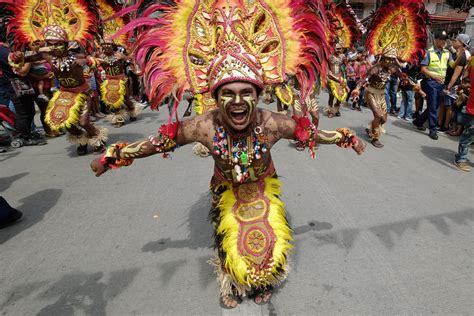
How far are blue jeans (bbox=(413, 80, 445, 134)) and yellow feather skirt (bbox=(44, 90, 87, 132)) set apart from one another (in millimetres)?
6749

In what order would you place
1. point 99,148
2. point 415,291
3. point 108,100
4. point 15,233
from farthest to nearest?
1. point 108,100
2. point 99,148
3. point 15,233
4. point 415,291

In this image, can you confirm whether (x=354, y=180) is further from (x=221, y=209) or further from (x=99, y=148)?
(x=99, y=148)

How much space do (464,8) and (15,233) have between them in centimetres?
1512

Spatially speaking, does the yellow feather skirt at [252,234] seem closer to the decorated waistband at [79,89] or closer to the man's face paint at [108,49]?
the decorated waistband at [79,89]

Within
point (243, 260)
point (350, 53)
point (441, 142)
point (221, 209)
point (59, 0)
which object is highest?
point (59, 0)

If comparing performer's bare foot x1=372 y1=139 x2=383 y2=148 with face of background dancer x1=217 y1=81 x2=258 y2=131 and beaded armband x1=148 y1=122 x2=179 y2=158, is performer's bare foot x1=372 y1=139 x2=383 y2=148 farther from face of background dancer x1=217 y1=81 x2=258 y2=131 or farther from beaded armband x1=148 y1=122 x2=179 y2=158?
beaded armband x1=148 y1=122 x2=179 y2=158

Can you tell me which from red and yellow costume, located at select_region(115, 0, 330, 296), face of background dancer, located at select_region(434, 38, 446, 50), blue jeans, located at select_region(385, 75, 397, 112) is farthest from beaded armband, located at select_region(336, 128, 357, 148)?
blue jeans, located at select_region(385, 75, 397, 112)

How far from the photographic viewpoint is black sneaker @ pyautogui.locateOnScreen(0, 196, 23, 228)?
10.6 ft

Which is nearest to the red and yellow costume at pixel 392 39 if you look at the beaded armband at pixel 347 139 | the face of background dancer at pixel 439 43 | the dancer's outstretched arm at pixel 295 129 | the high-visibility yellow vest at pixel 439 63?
the high-visibility yellow vest at pixel 439 63

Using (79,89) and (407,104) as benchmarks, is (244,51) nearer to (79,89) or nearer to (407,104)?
(79,89)

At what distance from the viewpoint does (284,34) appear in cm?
217

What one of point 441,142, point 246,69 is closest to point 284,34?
point 246,69

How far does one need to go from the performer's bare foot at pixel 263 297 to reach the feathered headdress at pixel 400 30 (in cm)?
478

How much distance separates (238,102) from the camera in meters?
1.85
